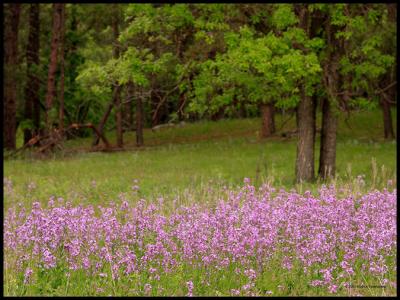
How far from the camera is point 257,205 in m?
7.82

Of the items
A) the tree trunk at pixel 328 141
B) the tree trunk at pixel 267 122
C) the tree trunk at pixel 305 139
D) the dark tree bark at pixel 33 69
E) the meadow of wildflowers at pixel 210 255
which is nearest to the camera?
the meadow of wildflowers at pixel 210 255

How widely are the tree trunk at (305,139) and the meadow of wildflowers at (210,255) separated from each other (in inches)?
336

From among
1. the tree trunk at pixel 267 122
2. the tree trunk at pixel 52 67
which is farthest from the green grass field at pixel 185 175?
the tree trunk at pixel 52 67

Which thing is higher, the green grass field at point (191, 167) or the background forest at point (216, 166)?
the background forest at point (216, 166)

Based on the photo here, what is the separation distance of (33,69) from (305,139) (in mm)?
21254

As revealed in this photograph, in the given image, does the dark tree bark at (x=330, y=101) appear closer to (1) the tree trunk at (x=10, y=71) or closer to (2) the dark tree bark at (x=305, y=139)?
(2) the dark tree bark at (x=305, y=139)

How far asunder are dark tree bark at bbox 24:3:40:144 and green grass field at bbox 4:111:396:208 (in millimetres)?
6401

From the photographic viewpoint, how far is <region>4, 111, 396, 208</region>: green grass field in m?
14.9

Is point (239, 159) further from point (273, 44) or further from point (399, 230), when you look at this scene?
point (399, 230)

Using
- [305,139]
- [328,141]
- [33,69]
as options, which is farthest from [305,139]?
[33,69]

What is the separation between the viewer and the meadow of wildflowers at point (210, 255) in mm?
6070

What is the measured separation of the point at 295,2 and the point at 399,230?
8779 millimetres

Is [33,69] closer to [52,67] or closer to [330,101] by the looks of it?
[52,67]

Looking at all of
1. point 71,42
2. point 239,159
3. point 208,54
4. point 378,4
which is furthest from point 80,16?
point 378,4
